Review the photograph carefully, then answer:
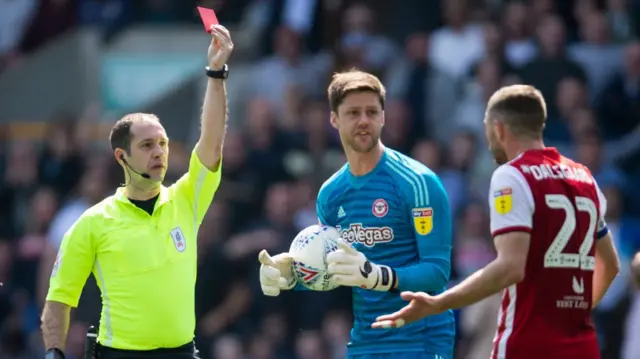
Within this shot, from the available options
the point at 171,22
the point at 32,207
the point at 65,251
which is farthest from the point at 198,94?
the point at 65,251

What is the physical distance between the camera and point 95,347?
7.92 meters

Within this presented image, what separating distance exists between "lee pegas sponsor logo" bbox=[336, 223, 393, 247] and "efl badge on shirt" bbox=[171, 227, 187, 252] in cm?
95

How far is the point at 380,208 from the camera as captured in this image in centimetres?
747

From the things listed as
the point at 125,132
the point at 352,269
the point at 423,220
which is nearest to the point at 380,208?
the point at 423,220

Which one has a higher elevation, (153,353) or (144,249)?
(144,249)

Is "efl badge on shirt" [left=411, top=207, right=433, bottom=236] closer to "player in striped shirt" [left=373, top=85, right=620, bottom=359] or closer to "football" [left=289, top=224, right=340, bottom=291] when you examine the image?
"football" [left=289, top=224, right=340, bottom=291]

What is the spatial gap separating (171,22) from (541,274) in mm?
11897


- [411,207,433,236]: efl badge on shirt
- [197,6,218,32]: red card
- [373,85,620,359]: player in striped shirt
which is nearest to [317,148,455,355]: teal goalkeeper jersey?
[411,207,433,236]: efl badge on shirt

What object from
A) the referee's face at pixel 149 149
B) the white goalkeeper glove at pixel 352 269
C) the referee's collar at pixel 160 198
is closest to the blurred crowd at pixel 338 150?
the referee's collar at pixel 160 198

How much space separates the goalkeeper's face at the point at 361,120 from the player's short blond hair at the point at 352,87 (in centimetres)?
Result: 2

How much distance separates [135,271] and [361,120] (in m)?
1.53

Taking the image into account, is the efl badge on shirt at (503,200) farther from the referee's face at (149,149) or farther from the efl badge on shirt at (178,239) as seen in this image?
the referee's face at (149,149)

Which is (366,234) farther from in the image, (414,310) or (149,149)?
(149,149)

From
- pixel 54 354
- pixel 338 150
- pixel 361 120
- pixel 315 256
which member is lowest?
pixel 54 354
